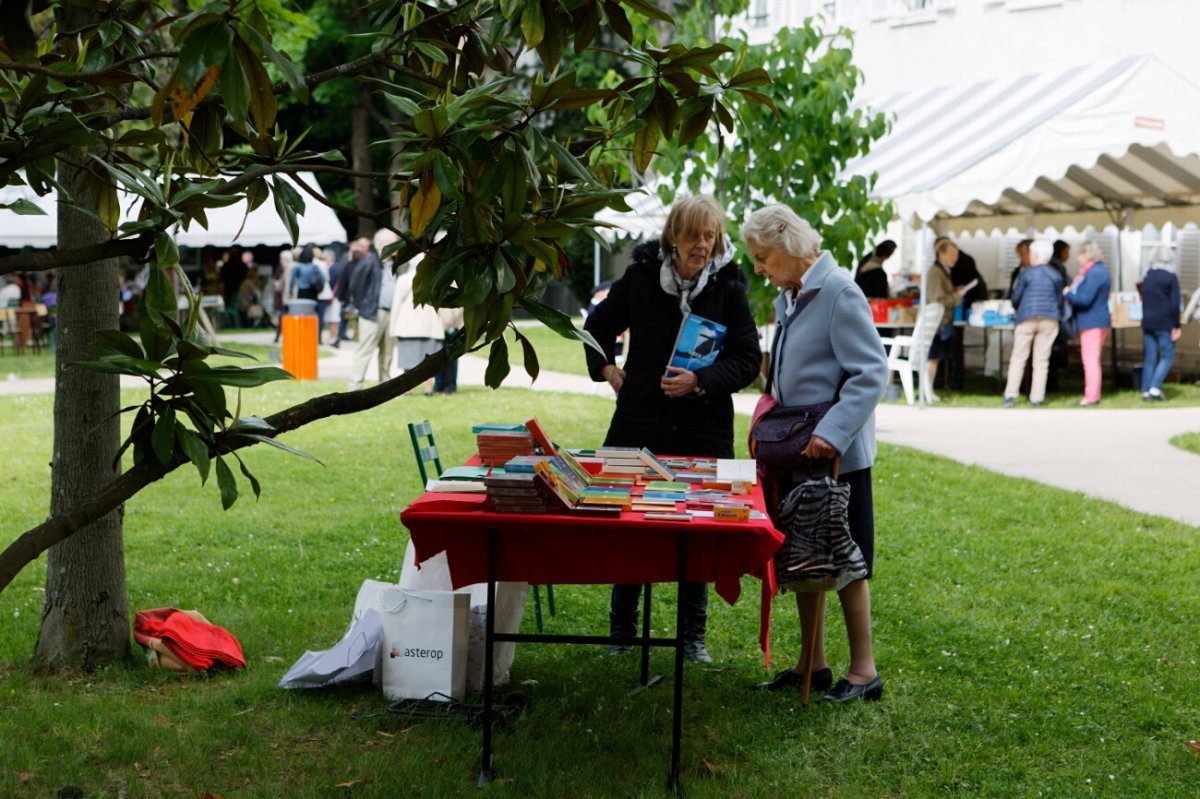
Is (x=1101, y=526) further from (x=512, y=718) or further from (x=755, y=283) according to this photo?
(x=512, y=718)

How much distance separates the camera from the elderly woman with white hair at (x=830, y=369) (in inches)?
205

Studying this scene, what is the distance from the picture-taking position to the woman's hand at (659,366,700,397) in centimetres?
564

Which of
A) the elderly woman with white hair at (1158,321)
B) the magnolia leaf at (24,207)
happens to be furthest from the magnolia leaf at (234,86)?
the elderly woman with white hair at (1158,321)

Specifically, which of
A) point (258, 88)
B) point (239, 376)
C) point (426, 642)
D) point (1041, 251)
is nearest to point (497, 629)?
point (426, 642)

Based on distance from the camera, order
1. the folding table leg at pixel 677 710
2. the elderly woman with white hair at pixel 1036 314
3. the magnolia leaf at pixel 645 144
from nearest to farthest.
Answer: the magnolia leaf at pixel 645 144 → the folding table leg at pixel 677 710 → the elderly woman with white hair at pixel 1036 314

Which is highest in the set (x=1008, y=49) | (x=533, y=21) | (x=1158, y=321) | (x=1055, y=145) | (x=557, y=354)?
(x=1008, y=49)

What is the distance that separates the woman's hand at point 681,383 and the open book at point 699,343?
0.12 ft

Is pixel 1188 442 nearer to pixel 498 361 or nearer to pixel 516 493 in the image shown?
pixel 516 493

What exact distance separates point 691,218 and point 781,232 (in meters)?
0.49

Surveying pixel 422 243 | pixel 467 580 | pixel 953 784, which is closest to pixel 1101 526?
pixel 953 784

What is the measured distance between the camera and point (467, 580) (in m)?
4.68

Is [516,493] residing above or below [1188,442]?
above

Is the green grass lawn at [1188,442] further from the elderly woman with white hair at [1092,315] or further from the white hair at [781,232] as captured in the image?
the white hair at [781,232]

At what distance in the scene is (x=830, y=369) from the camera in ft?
17.5
